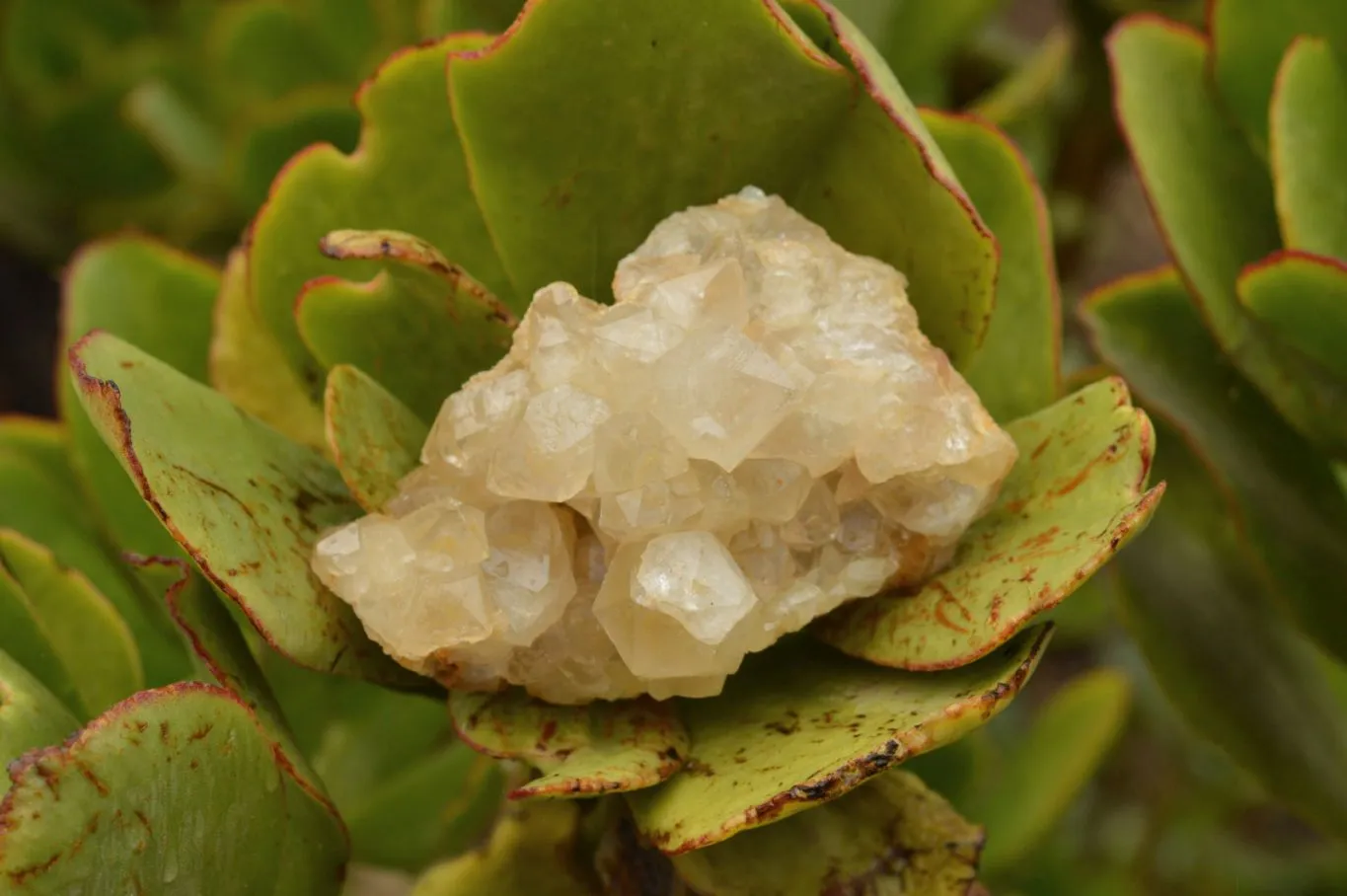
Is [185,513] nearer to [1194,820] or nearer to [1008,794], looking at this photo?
[1008,794]

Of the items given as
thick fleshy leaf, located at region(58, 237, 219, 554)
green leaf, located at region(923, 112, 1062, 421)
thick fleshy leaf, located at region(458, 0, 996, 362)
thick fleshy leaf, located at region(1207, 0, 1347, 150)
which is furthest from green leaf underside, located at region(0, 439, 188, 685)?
thick fleshy leaf, located at region(1207, 0, 1347, 150)

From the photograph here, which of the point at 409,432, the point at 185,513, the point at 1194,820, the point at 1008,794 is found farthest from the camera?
the point at 1194,820

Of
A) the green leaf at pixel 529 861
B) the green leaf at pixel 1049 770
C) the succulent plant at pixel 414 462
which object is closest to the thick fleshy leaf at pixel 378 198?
the succulent plant at pixel 414 462

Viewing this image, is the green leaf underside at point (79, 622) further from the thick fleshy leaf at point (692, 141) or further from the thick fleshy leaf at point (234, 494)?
the thick fleshy leaf at point (692, 141)

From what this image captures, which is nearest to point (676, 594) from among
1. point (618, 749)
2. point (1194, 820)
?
point (618, 749)

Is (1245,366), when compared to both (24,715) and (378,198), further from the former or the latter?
(24,715)
